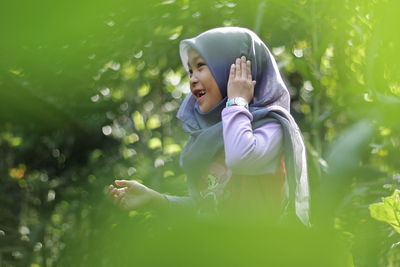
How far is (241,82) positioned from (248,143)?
8 cm

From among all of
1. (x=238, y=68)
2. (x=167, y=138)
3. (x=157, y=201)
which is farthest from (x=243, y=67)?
(x=167, y=138)

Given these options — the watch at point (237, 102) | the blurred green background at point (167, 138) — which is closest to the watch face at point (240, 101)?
the watch at point (237, 102)

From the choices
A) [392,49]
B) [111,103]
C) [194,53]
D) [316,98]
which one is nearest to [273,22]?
[316,98]

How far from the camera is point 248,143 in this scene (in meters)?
0.51

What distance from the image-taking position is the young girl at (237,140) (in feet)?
1.74

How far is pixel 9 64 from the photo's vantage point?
10 centimetres

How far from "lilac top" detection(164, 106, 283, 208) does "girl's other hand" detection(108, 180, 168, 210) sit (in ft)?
0.38

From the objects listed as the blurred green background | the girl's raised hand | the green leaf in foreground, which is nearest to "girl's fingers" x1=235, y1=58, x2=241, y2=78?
the girl's raised hand

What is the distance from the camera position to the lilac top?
→ 0.51m

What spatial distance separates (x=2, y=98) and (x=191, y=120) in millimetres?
524

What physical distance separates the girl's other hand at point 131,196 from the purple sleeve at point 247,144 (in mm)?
118

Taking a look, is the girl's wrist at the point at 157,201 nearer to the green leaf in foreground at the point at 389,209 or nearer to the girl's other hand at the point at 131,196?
the girl's other hand at the point at 131,196

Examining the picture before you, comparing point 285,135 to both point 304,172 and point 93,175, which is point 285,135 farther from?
point 93,175

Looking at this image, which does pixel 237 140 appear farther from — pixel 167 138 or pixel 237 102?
pixel 167 138
